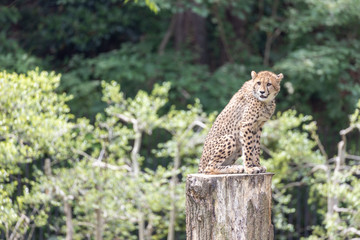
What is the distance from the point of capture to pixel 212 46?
13703mm

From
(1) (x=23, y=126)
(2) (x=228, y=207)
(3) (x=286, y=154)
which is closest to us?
(2) (x=228, y=207)

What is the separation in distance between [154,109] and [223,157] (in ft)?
10.5

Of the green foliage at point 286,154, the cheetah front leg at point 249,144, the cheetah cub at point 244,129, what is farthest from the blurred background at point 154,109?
the cheetah front leg at point 249,144

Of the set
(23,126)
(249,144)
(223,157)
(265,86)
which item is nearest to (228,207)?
(223,157)

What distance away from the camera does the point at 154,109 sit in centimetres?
794

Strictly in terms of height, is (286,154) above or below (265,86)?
below

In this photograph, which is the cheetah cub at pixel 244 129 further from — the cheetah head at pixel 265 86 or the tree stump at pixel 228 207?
the tree stump at pixel 228 207

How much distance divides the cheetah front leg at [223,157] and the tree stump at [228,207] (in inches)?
8.1

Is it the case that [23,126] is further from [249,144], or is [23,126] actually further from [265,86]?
[265,86]

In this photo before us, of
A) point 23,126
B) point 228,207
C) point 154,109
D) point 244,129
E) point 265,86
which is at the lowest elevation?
point 228,207

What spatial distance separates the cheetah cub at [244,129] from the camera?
4.82 meters

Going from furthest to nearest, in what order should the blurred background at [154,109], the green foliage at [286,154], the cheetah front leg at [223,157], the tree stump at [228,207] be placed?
the green foliage at [286,154] → the blurred background at [154,109] → the cheetah front leg at [223,157] → the tree stump at [228,207]

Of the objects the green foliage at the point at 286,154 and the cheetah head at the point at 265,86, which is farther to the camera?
the green foliage at the point at 286,154

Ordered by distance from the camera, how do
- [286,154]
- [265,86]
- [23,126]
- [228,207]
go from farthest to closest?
1. [286,154]
2. [23,126]
3. [265,86]
4. [228,207]
